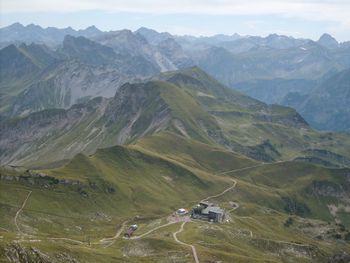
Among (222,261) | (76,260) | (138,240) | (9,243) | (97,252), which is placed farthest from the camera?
(138,240)

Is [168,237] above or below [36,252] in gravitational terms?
below

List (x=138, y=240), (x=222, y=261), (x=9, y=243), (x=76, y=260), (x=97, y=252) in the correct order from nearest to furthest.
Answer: (x=9, y=243), (x=76, y=260), (x=97, y=252), (x=222, y=261), (x=138, y=240)

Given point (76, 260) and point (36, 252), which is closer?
point (36, 252)

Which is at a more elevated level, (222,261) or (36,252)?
(36,252)

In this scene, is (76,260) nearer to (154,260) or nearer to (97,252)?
(97,252)

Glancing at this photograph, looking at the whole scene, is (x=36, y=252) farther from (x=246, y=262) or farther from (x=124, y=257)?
(x=246, y=262)

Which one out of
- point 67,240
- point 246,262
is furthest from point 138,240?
point 246,262

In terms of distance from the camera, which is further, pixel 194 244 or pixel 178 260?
pixel 194 244

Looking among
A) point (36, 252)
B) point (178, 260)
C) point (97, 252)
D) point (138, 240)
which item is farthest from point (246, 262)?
point (36, 252)

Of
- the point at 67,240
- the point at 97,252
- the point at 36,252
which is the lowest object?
the point at 67,240
